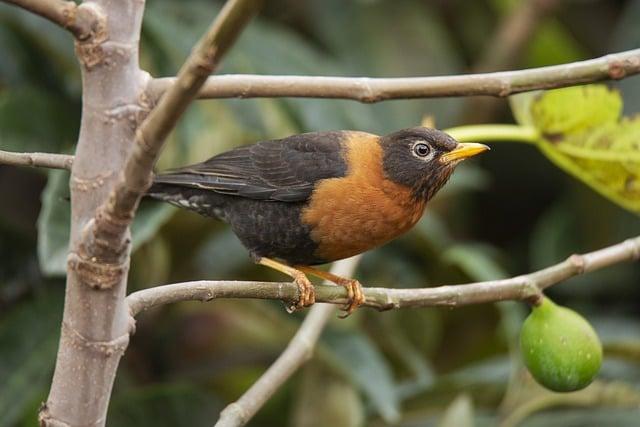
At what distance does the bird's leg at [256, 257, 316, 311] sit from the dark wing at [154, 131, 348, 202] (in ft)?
0.52

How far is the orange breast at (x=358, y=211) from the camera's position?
7.47 feet

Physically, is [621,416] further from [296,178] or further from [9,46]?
[9,46]

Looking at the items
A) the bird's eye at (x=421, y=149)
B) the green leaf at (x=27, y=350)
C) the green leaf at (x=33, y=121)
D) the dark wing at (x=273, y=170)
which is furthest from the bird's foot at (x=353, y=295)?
the green leaf at (x=33, y=121)

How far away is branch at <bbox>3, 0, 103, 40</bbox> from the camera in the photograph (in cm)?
117

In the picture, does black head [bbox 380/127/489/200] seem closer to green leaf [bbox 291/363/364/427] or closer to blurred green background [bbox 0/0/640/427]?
blurred green background [bbox 0/0/640/427]

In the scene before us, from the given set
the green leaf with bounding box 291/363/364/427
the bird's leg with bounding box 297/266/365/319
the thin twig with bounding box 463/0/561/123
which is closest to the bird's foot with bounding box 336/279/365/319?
the bird's leg with bounding box 297/266/365/319

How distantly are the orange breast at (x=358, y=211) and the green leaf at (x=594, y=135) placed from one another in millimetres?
377

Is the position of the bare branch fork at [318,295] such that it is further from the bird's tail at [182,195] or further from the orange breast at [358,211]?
the bird's tail at [182,195]

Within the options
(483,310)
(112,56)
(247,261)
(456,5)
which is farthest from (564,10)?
(112,56)

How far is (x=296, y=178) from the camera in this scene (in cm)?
239

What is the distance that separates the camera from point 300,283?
2.15m

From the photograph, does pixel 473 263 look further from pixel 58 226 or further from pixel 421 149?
pixel 58 226

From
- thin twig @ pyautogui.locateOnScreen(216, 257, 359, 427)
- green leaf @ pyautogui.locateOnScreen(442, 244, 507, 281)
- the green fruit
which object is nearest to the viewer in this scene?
thin twig @ pyautogui.locateOnScreen(216, 257, 359, 427)

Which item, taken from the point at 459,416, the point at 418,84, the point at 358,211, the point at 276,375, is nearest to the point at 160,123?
the point at 418,84
